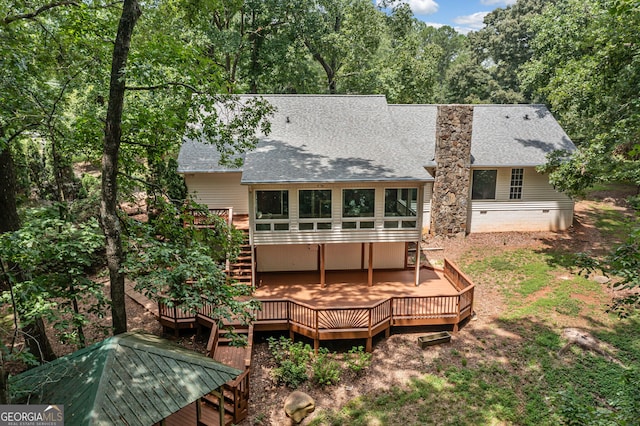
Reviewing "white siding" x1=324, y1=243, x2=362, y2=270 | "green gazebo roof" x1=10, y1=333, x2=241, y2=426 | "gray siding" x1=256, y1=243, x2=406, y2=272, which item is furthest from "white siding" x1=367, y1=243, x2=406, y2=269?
"green gazebo roof" x1=10, y1=333, x2=241, y2=426

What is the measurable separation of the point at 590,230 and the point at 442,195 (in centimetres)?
764

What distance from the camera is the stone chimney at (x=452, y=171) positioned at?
18.6 m

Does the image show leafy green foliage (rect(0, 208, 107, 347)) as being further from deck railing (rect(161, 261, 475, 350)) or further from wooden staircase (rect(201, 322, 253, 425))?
deck railing (rect(161, 261, 475, 350))

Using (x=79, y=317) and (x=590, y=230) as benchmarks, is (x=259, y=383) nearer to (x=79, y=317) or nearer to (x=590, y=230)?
(x=79, y=317)

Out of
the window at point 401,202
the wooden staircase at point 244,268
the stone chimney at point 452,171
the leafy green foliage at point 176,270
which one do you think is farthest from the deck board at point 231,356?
the stone chimney at point 452,171

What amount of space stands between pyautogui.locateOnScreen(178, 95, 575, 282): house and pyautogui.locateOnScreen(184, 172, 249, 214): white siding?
42 mm

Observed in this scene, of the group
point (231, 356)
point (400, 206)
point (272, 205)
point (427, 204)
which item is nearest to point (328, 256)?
point (272, 205)

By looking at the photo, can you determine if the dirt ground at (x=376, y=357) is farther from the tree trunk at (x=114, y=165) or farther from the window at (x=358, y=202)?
the window at (x=358, y=202)

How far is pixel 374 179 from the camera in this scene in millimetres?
13242

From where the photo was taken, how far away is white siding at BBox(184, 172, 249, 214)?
16853 mm

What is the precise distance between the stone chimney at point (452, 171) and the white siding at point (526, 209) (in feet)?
3.08

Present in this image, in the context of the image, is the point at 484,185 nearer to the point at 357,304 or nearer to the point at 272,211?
the point at 357,304

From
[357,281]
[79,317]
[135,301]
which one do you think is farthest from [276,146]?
[79,317]

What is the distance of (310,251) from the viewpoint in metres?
15.9
